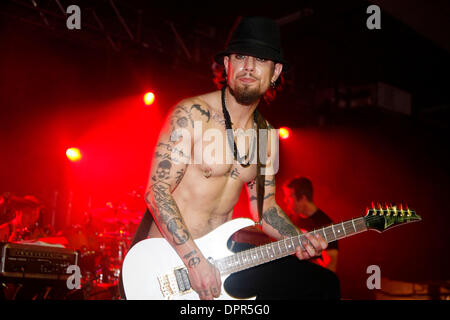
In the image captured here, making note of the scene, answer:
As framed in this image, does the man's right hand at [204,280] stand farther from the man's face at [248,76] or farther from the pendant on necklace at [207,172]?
the man's face at [248,76]

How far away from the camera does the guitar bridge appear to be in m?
2.69

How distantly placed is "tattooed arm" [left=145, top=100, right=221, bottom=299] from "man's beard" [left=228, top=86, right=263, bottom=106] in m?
0.35

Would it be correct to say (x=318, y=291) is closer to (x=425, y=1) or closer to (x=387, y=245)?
(x=425, y=1)

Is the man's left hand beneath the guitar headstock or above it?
beneath

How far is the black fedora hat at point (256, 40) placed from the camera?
3.11 m

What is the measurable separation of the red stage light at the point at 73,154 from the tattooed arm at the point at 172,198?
5567mm

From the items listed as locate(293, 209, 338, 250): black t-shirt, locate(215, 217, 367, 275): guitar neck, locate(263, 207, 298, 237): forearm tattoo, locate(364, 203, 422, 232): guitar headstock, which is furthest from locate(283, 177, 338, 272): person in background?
locate(215, 217, 367, 275): guitar neck

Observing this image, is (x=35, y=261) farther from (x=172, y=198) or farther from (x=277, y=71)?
(x=277, y=71)

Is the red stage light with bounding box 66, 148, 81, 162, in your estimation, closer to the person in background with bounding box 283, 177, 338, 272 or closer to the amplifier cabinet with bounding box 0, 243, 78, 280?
the amplifier cabinet with bounding box 0, 243, 78, 280

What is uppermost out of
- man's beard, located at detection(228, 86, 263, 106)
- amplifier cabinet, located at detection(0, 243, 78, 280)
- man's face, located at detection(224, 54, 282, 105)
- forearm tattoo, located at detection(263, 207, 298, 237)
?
man's face, located at detection(224, 54, 282, 105)

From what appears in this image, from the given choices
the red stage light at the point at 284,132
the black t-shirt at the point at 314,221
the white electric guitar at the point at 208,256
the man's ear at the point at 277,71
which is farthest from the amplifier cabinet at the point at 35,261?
the red stage light at the point at 284,132

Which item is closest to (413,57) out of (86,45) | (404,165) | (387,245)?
(404,165)

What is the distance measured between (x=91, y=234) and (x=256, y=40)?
5.73 meters

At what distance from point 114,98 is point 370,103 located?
20.9 ft
